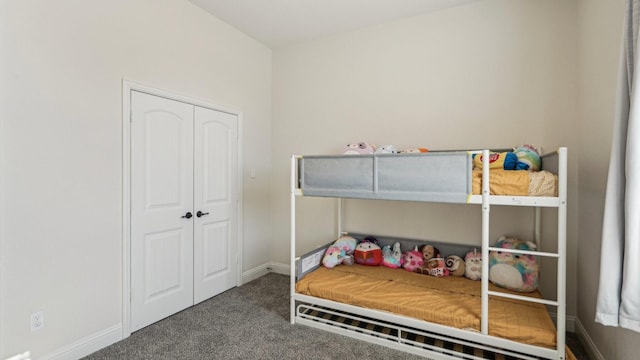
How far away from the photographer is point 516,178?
1.94 metres

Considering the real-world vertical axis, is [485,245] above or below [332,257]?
above

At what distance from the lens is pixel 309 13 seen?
9.98 ft

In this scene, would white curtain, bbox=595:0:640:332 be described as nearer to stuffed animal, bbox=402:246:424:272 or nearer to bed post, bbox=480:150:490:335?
bed post, bbox=480:150:490:335

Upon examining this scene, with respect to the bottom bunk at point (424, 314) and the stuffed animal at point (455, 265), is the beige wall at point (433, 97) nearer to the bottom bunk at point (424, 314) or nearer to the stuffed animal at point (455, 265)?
the stuffed animal at point (455, 265)

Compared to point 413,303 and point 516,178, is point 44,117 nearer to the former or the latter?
point 413,303

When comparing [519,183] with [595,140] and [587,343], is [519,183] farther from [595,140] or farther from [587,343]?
[587,343]

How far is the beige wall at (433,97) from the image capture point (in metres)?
2.58

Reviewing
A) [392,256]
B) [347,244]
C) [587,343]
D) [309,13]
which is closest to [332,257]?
[347,244]

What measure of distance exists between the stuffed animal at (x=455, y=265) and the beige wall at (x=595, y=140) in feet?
2.88

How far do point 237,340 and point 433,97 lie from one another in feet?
9.47

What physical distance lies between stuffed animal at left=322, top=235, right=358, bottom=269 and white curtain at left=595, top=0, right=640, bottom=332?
1926mm

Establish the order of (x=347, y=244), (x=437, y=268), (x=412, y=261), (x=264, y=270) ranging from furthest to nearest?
Answer: (x=264, y=270) < (x=347, y=244) < (x=412, y=261) < (x=437, y=268)

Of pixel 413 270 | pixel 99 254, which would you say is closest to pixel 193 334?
pixel 99 254

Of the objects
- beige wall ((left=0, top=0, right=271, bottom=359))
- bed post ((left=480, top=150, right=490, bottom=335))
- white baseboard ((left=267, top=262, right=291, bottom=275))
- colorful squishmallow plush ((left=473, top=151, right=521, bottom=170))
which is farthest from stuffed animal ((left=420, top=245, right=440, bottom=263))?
beige wall ((left=0, top=0, right=271, bottom=359))
